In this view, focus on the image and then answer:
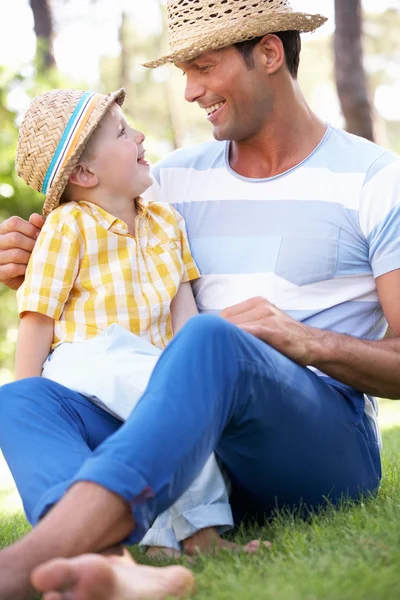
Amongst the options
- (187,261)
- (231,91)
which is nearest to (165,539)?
(187,261)

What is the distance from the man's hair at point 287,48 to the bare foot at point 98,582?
6.53ft

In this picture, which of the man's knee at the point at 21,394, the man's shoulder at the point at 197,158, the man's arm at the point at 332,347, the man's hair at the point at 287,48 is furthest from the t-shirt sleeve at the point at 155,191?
the man's knee at the point at 21,394

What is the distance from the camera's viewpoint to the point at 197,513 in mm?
2469

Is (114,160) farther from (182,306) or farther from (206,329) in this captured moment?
(206,329)

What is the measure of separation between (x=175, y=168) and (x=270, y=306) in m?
1.04

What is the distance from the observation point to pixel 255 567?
2135mm

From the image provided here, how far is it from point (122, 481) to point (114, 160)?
1.46 m

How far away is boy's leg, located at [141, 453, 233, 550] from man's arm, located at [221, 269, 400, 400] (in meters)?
0.39

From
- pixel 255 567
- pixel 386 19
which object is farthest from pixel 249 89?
pixel 386 19

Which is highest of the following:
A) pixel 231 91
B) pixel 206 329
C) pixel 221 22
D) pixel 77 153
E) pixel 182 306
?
pixel 221 22

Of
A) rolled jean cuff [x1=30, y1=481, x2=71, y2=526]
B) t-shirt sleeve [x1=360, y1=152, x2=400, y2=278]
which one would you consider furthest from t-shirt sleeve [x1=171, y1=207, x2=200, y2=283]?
rolled jean cuff [x1=30, y1=481, x2=71, y2=526]

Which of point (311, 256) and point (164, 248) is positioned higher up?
point (164, 248)

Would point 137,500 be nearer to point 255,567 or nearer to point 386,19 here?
point 255,567

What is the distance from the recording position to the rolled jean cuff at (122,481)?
1873 mm
